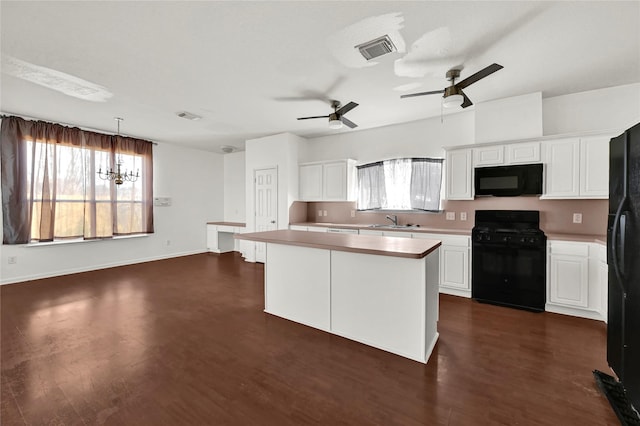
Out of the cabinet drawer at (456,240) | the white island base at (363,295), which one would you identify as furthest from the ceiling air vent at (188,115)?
the cabinet drawer at (456,240)

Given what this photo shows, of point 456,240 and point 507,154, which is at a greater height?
point 507,154

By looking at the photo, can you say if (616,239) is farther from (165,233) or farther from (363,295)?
(165,233)

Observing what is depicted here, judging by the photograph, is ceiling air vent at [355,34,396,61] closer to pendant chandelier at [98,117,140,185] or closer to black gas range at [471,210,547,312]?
black gas range at [471,210,547,312]

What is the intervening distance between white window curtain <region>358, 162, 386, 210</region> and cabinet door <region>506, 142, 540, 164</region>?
2061 millimetres

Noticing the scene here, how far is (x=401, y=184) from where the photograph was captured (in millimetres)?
4906

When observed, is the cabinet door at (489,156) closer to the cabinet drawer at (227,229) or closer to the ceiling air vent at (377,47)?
the ceiling air vent at (377,47)

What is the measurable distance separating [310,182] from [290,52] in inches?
129

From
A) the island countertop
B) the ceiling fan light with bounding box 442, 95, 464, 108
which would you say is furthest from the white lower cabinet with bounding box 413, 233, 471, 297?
the ceiling fan light with bounding box 442, 95, 464, 108

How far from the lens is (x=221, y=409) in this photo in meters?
1.71

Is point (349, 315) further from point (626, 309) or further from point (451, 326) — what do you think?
point (626, 309)

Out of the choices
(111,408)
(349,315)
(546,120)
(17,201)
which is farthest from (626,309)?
(17,201)

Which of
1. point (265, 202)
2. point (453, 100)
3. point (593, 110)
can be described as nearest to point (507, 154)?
point (593, 110)

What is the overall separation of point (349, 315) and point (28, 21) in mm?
3700

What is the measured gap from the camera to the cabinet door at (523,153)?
11.3 ft
